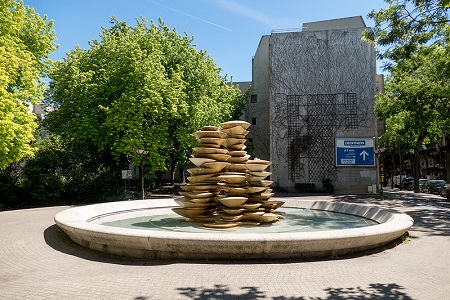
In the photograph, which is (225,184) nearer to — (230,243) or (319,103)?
(230,243)

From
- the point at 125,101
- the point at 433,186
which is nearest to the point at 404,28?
the point at 125,101

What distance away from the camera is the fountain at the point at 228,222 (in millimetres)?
7547

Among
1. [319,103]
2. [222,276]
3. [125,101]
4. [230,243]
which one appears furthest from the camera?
[319,103]

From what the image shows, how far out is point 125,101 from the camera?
25.1m

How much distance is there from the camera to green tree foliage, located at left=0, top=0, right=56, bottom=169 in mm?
16828

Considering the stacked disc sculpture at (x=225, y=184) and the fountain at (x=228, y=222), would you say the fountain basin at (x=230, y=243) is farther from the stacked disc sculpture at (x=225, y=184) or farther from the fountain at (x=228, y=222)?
the stacked disc sculpture at (x=225, y=184)

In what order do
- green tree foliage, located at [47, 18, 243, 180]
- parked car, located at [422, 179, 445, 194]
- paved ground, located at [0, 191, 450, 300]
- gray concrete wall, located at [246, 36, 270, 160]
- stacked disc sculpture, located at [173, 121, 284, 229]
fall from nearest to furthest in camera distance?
paved ground, located at [0, 191, 450, 300] < stacked disc sculpture, located at [173, 121, 284, 229] < green tree foliage, located at [47, 18, 243, 180] < parked car, located at [422, 179, 445, 194] < gray concrete wall, located at [246, 36, 270, 160]

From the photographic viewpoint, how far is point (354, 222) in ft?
39.8

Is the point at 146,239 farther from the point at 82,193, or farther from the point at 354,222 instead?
the point at 82,193

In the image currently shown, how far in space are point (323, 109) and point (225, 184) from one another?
2717 centimetres

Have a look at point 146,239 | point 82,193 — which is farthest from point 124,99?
point 146,239

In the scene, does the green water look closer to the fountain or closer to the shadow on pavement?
the fountain

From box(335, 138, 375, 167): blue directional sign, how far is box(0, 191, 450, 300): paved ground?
27.0 meters

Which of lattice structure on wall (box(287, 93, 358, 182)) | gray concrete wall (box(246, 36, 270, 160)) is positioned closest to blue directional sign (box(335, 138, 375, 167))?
lattice structure on wall (box(287, 93, 358, 182))
